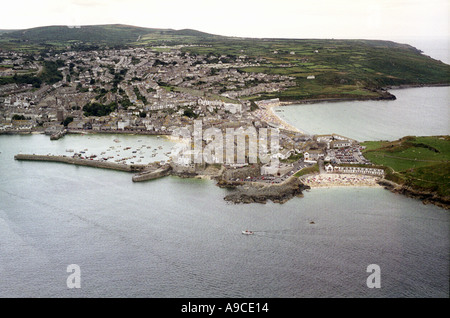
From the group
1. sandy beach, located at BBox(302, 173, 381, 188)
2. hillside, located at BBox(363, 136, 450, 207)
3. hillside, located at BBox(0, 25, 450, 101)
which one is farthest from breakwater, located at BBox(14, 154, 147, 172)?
hillside, located at BBox(0, 25, 450, 101)

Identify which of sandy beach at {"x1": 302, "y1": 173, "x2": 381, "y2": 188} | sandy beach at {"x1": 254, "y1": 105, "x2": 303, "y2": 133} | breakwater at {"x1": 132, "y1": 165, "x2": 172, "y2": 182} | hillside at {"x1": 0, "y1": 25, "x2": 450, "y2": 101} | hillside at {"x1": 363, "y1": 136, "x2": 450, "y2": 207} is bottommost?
breakwater at {"x1": 132, "y1": 165, "x2": 172, "y2": 182}

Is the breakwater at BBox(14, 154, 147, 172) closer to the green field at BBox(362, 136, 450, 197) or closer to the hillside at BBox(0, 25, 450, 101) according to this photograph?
the green field at BBox(362, 136, 450, 197)

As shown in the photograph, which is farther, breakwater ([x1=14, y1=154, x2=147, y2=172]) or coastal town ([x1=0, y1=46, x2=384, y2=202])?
breakwater ([x1=14, y1=154, x2=147, y2=172])

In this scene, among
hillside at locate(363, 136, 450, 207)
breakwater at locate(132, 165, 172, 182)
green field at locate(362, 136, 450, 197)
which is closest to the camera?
hillside at locate(363, 136, 450, 207)

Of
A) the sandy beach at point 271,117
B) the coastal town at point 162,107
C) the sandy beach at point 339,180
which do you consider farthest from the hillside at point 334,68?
the sandy beach at point 339,180

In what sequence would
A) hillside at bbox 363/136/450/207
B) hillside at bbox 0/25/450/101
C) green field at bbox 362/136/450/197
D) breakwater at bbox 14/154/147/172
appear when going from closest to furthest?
hillside at bbox 363/136/450/207 → green field at bbox 362/136/450/197 → breakwater at bbox 14/154/147/172 → hillside at bbox 0/25/450/101
